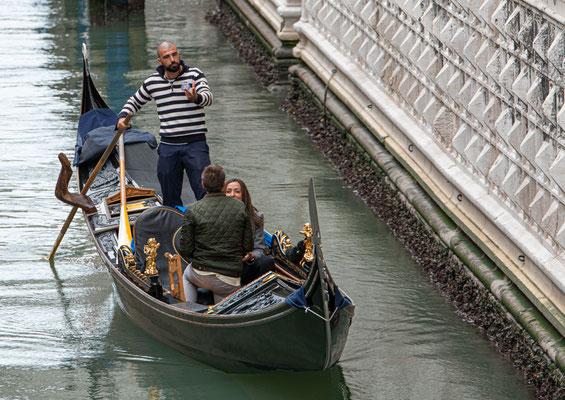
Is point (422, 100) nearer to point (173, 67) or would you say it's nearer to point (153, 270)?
Result: point (173, 67)

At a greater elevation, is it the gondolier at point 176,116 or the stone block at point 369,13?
the stone block at point 369,13

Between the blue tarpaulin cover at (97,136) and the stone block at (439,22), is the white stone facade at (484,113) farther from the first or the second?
the blue tarpaulin cover at (97,136)

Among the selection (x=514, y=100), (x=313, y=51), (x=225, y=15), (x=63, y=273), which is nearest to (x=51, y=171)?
(x=63, y=273)

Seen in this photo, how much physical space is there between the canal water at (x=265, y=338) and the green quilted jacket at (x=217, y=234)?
0.53 metres

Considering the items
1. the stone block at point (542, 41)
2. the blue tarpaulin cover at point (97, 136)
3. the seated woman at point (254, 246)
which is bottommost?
the blue tarpaulin cover at point (97, 136)

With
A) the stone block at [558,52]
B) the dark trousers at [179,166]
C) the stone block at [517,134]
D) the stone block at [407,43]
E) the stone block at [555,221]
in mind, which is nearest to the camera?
the stone block at [558,52]

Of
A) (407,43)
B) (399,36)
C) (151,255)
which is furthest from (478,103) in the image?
(151,255)

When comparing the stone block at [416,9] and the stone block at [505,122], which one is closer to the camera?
the stone block at [505,122]

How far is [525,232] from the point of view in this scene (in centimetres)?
473

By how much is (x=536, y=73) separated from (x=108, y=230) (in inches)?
98.5

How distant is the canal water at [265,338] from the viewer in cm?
456

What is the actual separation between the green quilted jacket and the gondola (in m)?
0.16

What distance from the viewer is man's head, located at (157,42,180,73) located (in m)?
5.36

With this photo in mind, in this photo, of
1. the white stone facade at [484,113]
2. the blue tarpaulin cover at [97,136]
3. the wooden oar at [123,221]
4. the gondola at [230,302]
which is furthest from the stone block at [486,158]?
the blue tarpaulin cover at [97,136]
